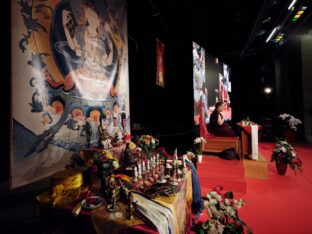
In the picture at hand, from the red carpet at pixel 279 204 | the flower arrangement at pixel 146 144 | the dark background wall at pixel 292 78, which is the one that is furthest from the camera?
the dark background wall at pixel 292 78

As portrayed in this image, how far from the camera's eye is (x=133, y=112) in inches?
228

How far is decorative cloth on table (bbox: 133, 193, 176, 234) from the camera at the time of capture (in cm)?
141

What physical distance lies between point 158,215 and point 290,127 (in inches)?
348

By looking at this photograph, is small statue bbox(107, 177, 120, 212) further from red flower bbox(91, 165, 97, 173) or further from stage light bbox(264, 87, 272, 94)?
stage light bbox(264, 87, 272, 94)

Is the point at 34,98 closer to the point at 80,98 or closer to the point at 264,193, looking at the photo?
the point at 80,98

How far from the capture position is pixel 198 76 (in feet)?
22.3

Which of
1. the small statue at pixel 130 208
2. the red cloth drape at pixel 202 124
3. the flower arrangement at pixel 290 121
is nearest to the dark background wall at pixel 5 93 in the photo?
the small statue at pixel 130 208

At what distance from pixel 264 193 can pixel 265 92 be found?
11672 mm

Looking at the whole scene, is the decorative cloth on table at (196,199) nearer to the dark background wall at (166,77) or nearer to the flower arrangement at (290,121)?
the dark background wall at (166,77)

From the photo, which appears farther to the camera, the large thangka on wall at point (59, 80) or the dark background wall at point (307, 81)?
the dark background wall at point (307, 81)

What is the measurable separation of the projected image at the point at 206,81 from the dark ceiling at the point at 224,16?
29.6 inches

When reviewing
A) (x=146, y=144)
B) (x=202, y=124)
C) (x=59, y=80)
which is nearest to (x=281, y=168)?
(x=202, y=124)

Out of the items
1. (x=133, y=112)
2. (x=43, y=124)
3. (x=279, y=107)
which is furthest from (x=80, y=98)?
(x=279, y=107)

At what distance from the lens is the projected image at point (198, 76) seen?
647 centimetres
